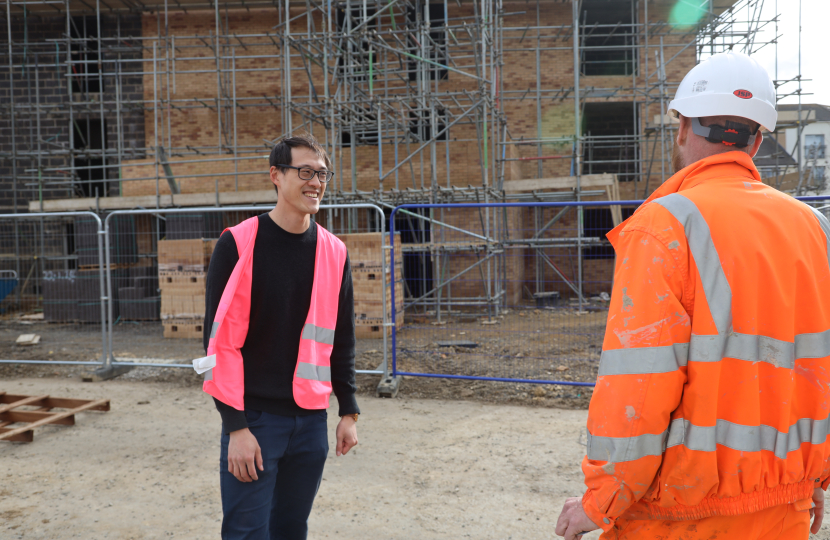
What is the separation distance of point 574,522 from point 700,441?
38 cm

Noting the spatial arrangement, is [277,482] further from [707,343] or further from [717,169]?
[717,169]

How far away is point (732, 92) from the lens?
1.57 m

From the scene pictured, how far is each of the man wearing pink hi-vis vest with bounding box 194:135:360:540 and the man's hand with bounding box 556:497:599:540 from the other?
117 cm

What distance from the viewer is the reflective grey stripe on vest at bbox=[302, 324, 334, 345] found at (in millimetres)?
2463

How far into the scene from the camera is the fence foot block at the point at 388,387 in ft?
22.0

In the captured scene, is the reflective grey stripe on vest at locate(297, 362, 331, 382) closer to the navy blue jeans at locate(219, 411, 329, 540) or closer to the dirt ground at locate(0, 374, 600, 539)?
the navy blue jeans at locate(219, 411, 329, 540)

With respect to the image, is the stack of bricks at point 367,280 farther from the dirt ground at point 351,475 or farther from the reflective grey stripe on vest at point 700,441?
the reflective grey stripe on vest at point 700,441

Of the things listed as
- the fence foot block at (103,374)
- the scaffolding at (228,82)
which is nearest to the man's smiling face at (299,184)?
the fence foot block at (103,374)

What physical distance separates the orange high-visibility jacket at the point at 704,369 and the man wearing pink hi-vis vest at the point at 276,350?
127 centimetres

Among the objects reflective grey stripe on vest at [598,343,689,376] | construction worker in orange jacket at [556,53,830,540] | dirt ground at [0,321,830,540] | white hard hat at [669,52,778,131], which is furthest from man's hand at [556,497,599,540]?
dirt ground at [0,321,830,540]

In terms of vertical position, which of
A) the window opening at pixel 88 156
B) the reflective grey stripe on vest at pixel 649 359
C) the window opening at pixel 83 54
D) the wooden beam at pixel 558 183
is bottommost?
the reflective grey stripe on vest at pixel 649 359

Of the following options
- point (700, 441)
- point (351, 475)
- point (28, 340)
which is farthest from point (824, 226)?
point (28, 340)

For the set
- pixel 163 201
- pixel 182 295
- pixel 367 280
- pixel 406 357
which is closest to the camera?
pixel 406 357

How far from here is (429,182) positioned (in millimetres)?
13977
